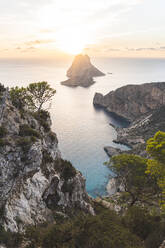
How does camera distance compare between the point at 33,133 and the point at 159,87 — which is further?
the point at 159,87

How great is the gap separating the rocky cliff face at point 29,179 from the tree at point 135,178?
25.1 ft

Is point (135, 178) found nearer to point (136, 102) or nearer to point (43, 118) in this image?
point (43, 118)

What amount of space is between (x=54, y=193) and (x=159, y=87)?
163 metres

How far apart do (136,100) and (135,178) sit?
5903 inches

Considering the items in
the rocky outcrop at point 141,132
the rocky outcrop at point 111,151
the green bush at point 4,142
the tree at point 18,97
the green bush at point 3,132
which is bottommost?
the rocky outcrop at point 111,151

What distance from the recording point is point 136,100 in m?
170

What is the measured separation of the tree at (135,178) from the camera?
28.9m

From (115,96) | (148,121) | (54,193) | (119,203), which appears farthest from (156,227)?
(115,96)

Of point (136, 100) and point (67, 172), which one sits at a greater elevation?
point (136, 100)

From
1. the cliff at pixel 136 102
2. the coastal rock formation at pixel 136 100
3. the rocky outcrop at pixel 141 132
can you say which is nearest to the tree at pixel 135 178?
the rocky outcrop at pixel 141 132

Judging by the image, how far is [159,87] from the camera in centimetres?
16650

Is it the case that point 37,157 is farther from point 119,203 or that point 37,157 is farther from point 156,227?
point 119,203

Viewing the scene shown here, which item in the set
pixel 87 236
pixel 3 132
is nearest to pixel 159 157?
pixel 87 236

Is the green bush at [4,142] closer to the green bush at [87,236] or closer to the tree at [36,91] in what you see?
the green bush at [87,236]
